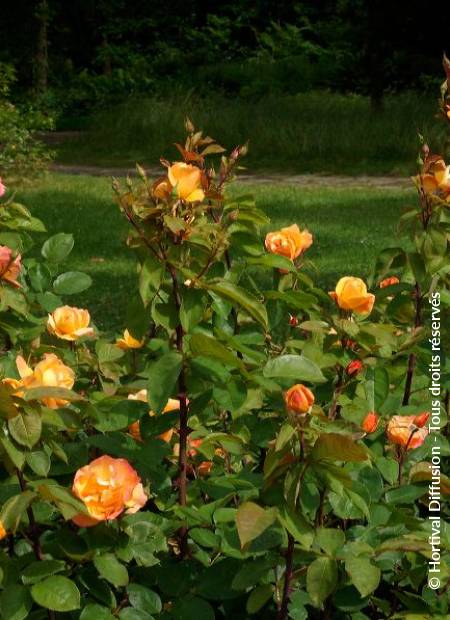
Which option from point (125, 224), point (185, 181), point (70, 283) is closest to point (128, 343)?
point (70, 283)

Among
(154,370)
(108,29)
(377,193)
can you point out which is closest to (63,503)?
(154,370)

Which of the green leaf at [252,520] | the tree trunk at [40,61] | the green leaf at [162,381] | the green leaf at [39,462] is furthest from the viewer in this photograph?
the tree trunk at [40,61]

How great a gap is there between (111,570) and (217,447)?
47 centimetres

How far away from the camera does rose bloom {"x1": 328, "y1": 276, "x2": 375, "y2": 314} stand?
1796 millimetres

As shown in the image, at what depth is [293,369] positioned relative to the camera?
1539mm

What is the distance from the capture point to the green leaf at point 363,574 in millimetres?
1401

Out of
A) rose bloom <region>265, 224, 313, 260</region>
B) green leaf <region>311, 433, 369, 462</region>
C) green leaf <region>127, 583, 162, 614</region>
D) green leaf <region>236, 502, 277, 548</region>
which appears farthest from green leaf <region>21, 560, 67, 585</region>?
rose bloom <region>265, 224, 313, 260</region>

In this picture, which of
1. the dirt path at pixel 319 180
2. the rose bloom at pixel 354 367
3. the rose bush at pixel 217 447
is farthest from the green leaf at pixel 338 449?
the dirt path at pixel 319 180

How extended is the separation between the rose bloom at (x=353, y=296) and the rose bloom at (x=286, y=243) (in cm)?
22

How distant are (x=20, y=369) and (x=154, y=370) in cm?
20

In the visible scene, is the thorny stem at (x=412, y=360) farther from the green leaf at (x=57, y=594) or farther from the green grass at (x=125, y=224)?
the green grass at (x=125, y=224)

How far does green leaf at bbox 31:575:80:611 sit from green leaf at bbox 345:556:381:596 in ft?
1.10

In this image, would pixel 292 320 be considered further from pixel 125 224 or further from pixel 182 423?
pixel 125 224

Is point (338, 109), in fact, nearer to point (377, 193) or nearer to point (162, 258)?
point (377, 193)
